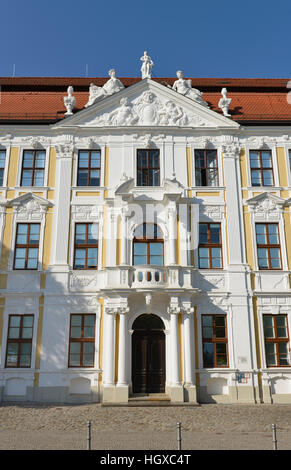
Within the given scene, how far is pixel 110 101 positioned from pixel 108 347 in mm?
11207

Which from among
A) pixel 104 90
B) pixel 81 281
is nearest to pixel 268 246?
pixel 81 281

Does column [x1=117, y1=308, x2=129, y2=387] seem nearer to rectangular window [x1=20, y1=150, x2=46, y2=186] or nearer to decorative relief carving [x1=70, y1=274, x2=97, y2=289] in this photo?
decorative relief carving [x1=70, y1=274, x2=97, y2=289]

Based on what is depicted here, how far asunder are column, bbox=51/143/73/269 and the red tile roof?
6.11 feet

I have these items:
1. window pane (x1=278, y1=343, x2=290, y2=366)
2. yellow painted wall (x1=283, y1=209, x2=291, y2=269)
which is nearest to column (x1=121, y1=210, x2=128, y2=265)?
yellow painted wall (x1=283, y1=209, x2=291, y2=269)

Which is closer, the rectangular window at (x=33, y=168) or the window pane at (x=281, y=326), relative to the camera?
the window pane at (x=281, y=326)

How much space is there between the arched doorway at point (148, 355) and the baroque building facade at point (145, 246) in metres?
0.05

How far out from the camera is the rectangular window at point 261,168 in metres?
18.8

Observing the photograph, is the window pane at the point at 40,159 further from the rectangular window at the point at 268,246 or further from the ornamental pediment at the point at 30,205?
the rectangular window at the point at 268,246

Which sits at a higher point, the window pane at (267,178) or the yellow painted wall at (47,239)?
the window pane at (267,178)

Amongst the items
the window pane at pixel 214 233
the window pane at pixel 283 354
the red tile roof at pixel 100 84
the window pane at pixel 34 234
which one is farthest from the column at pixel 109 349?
the red tile roof at pixel 100 84

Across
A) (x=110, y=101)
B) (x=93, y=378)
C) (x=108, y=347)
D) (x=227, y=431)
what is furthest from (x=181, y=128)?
(x=227, y=431)

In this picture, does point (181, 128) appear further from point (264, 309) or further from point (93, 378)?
point (93, 378)

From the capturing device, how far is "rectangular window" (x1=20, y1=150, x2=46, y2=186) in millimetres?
18688

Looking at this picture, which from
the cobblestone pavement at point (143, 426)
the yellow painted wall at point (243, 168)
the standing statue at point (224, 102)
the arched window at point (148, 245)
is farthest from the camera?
the standing statue at point (224, 102)
